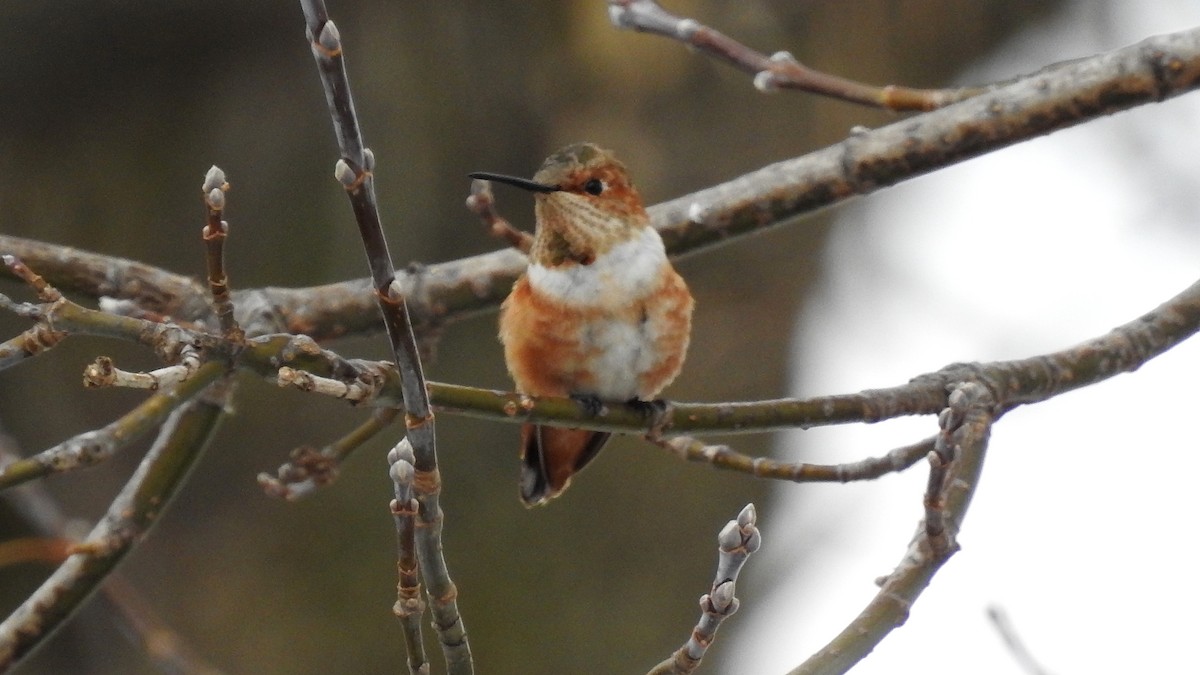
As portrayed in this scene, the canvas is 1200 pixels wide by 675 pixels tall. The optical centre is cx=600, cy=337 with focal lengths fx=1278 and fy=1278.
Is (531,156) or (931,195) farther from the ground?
(931,195)

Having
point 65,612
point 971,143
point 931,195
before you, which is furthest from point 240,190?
point 931,195

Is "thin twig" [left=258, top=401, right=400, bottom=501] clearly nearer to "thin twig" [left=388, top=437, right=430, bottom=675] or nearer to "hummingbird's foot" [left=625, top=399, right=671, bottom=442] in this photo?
"hummingbird's foot" [left=625, top=399, right=671, bottom=442]

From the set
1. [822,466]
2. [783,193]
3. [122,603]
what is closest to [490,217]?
[783,193]

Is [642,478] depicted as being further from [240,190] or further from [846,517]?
[240,190]

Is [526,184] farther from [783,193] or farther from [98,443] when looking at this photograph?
[98,443]

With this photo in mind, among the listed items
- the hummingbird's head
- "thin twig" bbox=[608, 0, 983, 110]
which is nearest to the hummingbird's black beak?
the hummingbird's head

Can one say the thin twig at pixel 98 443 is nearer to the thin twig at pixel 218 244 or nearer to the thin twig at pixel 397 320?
the thin twig at pixel 218 244
